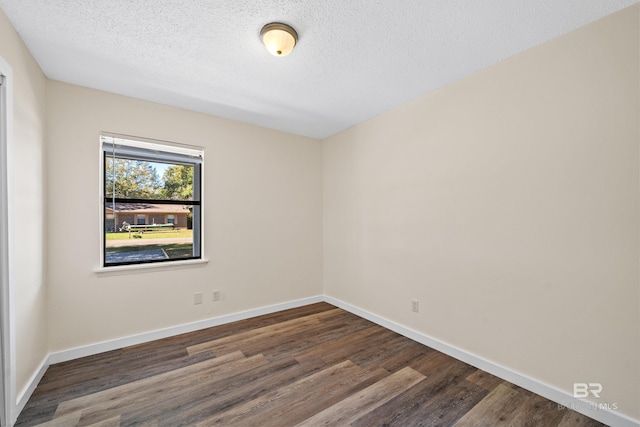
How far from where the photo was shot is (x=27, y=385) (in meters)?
1.89

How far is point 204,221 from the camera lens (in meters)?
3.15

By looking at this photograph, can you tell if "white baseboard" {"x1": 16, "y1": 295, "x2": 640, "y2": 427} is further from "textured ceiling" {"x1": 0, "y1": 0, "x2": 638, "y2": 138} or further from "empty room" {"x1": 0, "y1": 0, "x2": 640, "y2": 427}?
"textured ceiling" {"x1": 0, "y1": 0, "x2": 638, "y2": 138}

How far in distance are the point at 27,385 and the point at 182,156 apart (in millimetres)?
2239

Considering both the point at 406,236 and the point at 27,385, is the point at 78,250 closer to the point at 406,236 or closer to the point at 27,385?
the point at 27,385

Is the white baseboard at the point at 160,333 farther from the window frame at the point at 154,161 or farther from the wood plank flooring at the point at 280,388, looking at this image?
the window frame at the point at 154,161

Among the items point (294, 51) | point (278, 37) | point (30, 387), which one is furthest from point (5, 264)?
point (294, 51)

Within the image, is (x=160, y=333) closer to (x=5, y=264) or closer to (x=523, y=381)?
(x=5, y=264)

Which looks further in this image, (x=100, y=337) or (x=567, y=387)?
(x=100, y=337)

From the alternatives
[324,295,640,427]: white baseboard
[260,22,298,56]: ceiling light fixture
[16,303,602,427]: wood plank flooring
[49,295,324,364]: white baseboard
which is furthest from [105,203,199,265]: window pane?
[324,295,640,427]: white baseboard

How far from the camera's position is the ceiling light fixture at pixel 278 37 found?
68.2 inches

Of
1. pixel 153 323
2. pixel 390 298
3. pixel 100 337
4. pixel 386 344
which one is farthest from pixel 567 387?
pixel 100 337

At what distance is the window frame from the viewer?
8.65ft

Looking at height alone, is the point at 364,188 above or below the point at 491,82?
below

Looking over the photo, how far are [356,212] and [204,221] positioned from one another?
1.87 m
